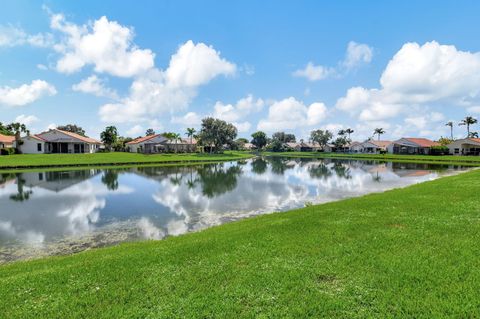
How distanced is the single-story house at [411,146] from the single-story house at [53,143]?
102928mm

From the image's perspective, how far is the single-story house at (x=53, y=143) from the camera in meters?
63.3

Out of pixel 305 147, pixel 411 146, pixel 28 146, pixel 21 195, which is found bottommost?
pixel 21 195

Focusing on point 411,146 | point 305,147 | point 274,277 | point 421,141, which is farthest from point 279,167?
point 305,147

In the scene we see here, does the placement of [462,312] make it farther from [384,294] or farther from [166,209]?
[166,209]

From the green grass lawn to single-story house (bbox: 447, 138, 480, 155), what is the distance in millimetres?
92139

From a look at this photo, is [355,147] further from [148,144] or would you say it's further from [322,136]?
[148,144]

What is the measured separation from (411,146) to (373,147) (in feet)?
54.0

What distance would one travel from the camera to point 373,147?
113250 millimetres

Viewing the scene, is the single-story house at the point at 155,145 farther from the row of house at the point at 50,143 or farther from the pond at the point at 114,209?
the pond at the point at 114,209

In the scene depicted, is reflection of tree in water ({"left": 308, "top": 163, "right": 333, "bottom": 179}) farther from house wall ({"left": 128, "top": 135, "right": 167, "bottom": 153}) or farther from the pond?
house wall ({"left": 128, "top": 135, "right": 167, "bottom": 153})

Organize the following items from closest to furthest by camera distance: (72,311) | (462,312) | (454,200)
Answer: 1. (462,312)
2. (72,311)
3. (454,200)

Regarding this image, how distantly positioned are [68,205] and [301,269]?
17403 mm

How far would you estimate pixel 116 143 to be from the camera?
295ft

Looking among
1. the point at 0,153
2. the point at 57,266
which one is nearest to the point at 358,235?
the point at 57,266
